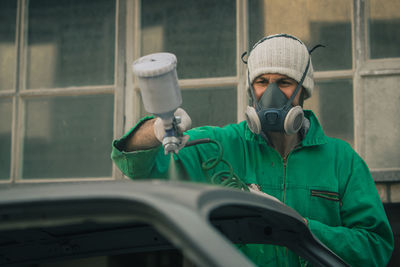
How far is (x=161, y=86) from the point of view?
5.65 feet

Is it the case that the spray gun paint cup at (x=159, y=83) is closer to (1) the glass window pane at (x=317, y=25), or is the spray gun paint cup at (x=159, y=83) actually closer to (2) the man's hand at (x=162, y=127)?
(2) the man's hand at (x=162, y=127)

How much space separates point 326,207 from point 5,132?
11.1 ft

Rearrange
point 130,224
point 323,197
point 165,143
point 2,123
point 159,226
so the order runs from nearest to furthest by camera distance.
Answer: point 159,226 → point 130,224 → point 165,143 → point 323,197 → point 2,123

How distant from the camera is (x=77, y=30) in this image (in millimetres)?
4527

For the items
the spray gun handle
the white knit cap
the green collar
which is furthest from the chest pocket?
the spray gun handle

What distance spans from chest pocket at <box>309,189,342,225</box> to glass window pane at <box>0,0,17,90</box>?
3.42 meters

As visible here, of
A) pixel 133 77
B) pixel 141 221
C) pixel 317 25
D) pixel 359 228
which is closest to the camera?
pixel 141 221

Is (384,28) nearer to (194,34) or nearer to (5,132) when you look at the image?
(194,34)

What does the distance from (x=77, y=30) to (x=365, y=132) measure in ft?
8.85

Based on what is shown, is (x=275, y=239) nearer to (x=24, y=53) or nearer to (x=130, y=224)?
(x=130, y=224)

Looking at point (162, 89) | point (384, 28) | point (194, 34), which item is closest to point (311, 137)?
point (162, 89)

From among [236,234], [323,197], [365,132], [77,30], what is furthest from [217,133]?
[77,30]

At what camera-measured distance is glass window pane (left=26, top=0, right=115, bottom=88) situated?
4.47 meters

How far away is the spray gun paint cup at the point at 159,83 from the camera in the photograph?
1.69m
